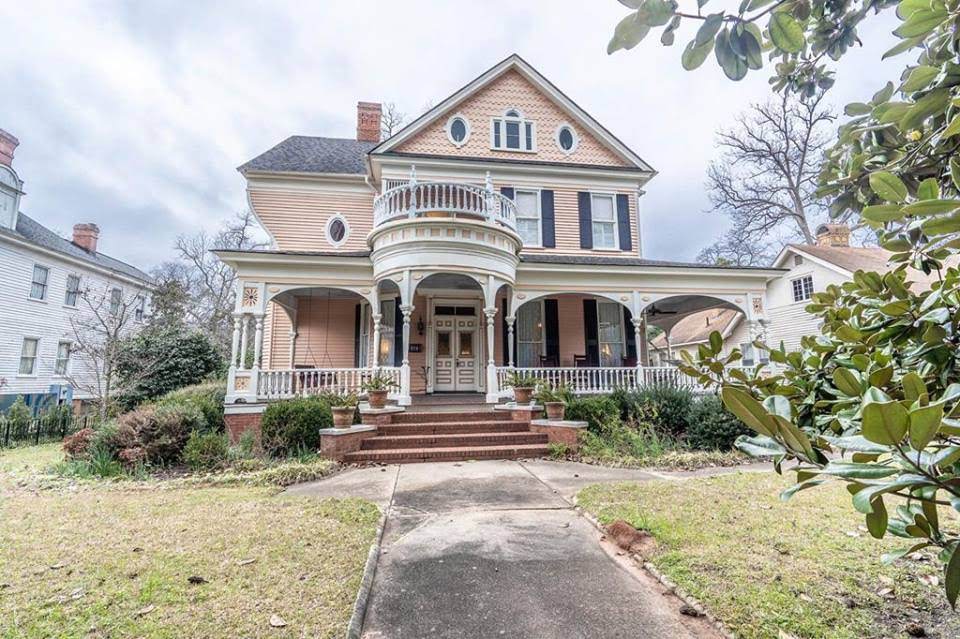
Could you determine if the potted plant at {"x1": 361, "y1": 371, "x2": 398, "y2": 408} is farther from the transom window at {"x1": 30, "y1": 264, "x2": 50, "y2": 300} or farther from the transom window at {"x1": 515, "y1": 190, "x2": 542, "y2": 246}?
the transom window at {"x1": 30, "y1": 264, "x2": 50, "y2": 300}

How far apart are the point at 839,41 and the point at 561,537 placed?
3.99 metres

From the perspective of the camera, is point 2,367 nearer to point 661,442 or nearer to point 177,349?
point 177,349

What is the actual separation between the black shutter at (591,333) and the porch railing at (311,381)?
5725mm

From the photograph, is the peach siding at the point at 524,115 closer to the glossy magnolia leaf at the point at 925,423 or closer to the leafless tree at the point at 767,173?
the leafless tree at the point at 767,173

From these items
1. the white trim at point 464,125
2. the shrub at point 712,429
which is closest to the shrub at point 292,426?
the shrub at point 712,429

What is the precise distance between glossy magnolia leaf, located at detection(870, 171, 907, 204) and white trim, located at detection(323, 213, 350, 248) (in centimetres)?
1326

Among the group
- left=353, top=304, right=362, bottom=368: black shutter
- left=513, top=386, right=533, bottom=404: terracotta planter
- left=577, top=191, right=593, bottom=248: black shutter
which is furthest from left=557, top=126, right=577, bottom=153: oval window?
left=513, top=386, right=533, bottom=404: terracotta planter

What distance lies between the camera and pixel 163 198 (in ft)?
148

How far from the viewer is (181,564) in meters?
3.23

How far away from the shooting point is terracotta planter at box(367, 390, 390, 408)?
8.50m

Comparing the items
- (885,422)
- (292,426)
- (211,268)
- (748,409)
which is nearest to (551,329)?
(292,426)

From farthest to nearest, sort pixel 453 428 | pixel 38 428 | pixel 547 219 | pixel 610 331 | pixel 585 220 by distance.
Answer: pixel 585 220 → pixel 547 219 → pixel 610 331 → pixel 38 428 → pixel 453 428

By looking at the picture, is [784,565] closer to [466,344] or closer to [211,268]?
[466,344]

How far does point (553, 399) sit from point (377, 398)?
3.55 meters
